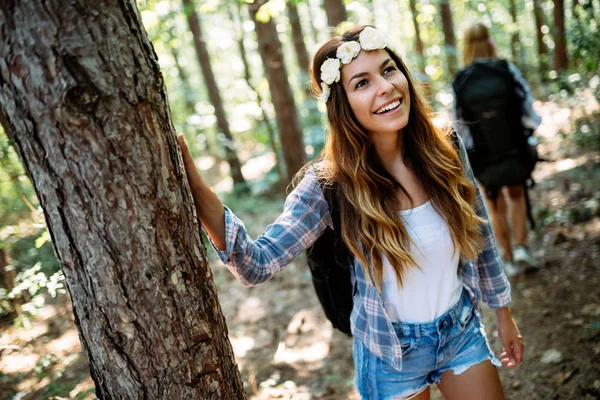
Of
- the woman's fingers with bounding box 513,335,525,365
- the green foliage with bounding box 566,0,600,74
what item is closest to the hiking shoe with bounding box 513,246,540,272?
the green foliage with bounding box 566,0,600,74

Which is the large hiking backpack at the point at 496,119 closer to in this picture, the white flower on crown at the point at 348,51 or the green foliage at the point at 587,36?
the green foliage at the point at 587,36

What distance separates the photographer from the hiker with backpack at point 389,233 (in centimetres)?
196

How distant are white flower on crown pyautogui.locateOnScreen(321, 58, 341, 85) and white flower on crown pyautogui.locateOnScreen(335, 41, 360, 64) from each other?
3cm

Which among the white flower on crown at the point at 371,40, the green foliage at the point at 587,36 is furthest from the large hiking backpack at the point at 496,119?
the white flower on crown at the point at 371,40

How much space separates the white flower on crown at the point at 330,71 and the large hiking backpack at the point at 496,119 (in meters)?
2.49

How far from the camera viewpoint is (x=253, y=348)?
179 inches

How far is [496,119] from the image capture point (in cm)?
417

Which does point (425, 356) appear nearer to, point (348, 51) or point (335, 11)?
point (348, 51)

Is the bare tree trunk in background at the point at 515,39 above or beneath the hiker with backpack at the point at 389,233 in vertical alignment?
above

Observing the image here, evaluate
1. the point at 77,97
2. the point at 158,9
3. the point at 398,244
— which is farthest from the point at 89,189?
the point at 158,9

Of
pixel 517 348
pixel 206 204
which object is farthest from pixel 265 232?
pixel 517 348

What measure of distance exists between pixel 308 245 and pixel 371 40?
1027 mm

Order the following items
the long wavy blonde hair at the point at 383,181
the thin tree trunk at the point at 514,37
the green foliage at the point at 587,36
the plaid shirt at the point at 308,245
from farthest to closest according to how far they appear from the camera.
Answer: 1. the thin tree trunk at the point at 514,37
2. the green foliage at the point at 587,36
3. the long wavy blonde hair at the point at 383,181
4. the plaid shirt at the point at 308,245

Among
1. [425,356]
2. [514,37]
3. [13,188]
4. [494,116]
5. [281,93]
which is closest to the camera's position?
[425,356]
